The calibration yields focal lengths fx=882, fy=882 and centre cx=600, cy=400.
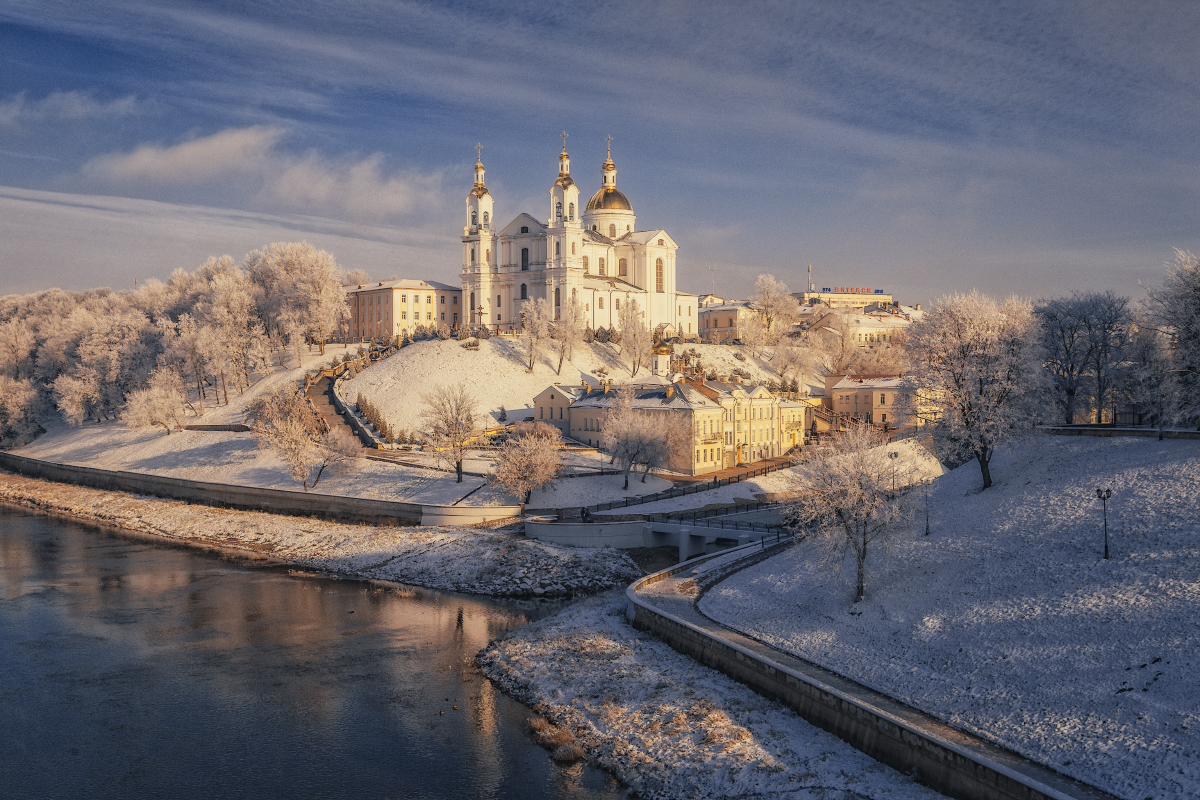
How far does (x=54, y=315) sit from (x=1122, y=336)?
104 m

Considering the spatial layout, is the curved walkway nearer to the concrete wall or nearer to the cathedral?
the concrete wall

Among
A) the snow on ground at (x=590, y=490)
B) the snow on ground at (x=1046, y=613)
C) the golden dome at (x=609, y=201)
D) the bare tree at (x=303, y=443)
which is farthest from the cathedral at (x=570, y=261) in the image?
the snow on ground at (x=1046, y=613)

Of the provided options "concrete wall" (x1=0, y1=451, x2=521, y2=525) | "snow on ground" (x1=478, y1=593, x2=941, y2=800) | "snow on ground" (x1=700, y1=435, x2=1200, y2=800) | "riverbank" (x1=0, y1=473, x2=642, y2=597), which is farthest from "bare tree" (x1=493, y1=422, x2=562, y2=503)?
"snow on ground" (x1=478, y1=593, x2=941, y2=800)

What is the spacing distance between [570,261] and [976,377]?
189ft

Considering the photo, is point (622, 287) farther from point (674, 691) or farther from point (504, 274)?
point (674, 691)

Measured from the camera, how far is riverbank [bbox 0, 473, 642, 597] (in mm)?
36625

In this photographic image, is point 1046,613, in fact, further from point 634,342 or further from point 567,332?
point 634,342

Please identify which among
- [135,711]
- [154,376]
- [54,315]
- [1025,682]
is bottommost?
[135,711]

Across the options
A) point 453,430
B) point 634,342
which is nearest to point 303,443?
point 453,430

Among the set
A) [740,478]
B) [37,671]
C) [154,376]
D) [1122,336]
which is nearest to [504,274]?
[154,376]

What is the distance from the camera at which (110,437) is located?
69250 mm

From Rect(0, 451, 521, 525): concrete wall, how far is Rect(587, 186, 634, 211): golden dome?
5797cm

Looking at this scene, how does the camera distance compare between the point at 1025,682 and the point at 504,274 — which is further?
the point at 504,274

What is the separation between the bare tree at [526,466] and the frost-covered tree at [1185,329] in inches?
1059
